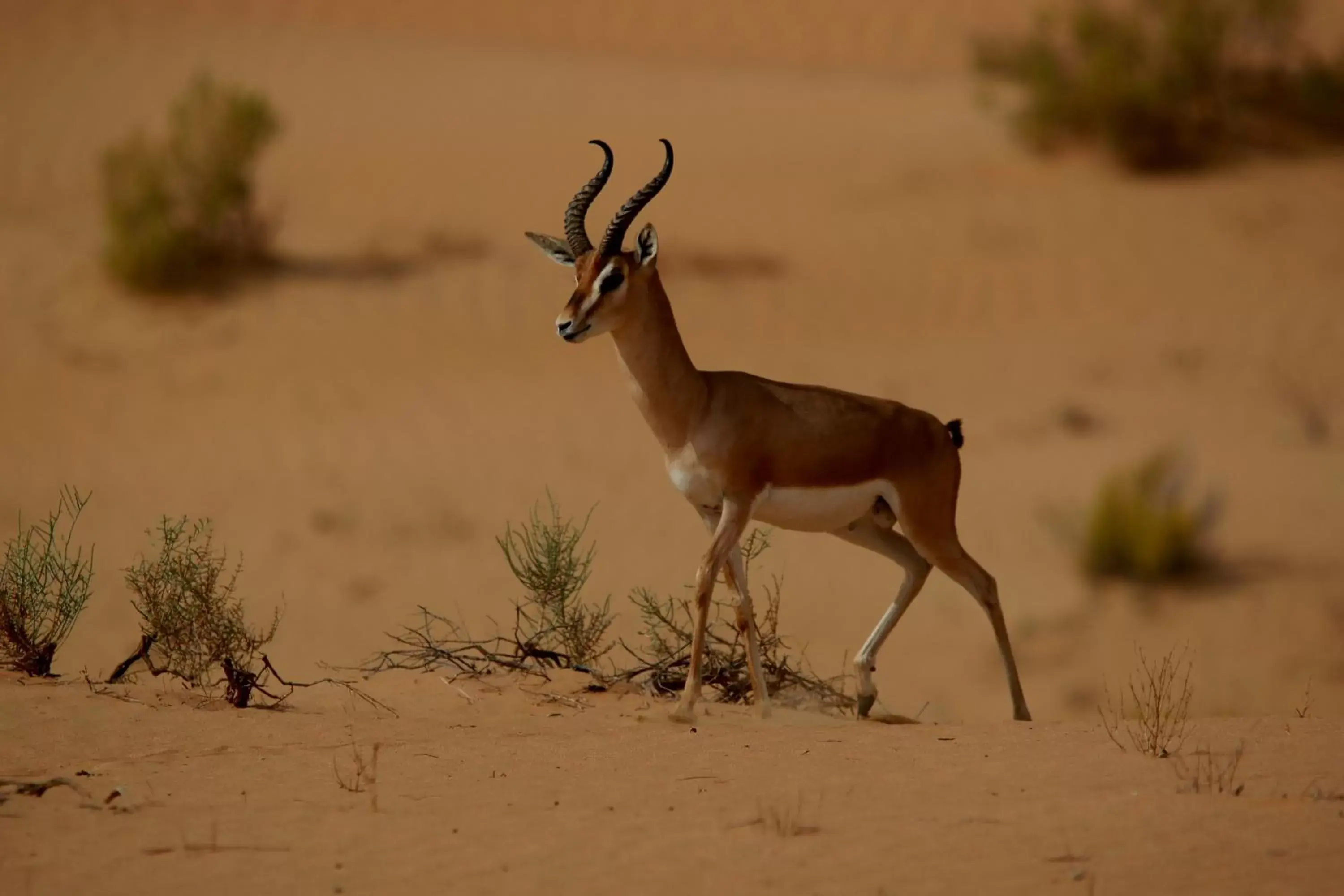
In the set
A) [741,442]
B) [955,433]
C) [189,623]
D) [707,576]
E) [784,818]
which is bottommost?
[784,818]

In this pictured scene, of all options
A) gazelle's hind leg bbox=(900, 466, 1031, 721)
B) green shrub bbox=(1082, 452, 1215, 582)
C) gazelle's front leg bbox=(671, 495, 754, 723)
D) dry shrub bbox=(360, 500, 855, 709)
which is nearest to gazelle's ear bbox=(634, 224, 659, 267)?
gazelle's front leg bbox=(671, 495, 754, 723)

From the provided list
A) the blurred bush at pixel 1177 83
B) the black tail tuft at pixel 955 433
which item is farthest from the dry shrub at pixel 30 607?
the blurred bush at pixel 1177 83

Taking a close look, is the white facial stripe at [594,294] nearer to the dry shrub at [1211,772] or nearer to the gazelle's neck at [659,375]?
the gazelle's neck at [659,375]

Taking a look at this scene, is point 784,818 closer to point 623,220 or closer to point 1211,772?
point 1211,772

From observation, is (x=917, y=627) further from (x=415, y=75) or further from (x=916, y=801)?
(x=415, y=75)

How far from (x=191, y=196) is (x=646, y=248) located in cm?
1800

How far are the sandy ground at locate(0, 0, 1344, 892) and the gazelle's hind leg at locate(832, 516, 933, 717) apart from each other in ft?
1.49

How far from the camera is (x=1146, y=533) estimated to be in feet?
60.3

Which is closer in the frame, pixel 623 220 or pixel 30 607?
pixel 623 220

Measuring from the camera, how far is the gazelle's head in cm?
901

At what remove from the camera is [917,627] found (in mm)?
17891

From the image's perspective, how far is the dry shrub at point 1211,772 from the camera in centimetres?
752

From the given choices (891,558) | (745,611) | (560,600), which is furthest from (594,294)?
(891,558)

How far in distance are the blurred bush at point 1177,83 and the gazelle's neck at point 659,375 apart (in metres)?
23.5
